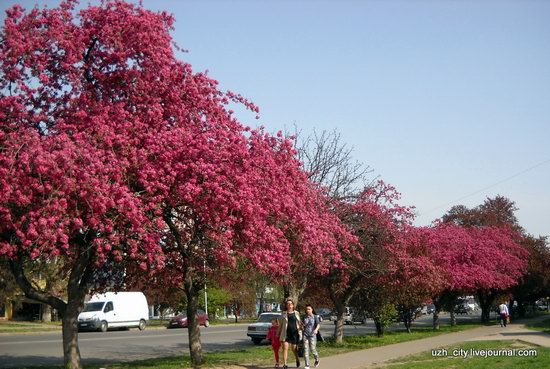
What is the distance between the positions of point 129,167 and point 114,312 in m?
30.5

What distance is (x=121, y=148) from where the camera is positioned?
12.7 metres

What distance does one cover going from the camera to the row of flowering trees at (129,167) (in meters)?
11.5

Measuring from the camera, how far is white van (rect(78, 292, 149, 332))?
129 feet

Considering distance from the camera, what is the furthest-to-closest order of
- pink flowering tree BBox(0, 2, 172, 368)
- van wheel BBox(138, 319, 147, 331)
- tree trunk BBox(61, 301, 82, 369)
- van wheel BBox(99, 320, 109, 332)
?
van wheel BBox(138, 319, 147, 331) → van wheel BBox(99, 320, 109, 332) → tree trunk BBox(61, 301, 82, 369) → pink flowering tree BBox(0, 2, 172, 368)

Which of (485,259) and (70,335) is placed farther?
(485,259)

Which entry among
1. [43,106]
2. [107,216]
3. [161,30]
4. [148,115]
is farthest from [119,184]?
[161,30]

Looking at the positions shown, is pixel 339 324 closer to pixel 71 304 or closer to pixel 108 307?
pixel 71 304

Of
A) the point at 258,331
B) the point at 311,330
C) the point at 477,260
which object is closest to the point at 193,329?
the point at 311,330

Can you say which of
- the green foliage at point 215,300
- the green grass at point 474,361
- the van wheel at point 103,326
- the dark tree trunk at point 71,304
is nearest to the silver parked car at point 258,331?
the green grass at point 474,361

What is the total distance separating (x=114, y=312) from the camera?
40719 millimetres

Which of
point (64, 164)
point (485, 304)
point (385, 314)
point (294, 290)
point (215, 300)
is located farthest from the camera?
→ point (215, 300)

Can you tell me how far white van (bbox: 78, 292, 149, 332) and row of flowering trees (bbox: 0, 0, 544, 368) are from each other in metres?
24.6

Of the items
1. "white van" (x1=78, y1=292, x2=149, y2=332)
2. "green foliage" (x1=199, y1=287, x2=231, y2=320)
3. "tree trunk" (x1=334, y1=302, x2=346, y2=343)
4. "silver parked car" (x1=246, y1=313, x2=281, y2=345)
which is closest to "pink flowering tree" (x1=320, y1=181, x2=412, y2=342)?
"tree trunk" (x1=334, y1=302, x2=346, y2=343)

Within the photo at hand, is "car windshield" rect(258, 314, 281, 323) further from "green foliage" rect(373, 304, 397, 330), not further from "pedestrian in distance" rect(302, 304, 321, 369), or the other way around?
"pedestrian in distance" rect(302, 304, 321, 369)
